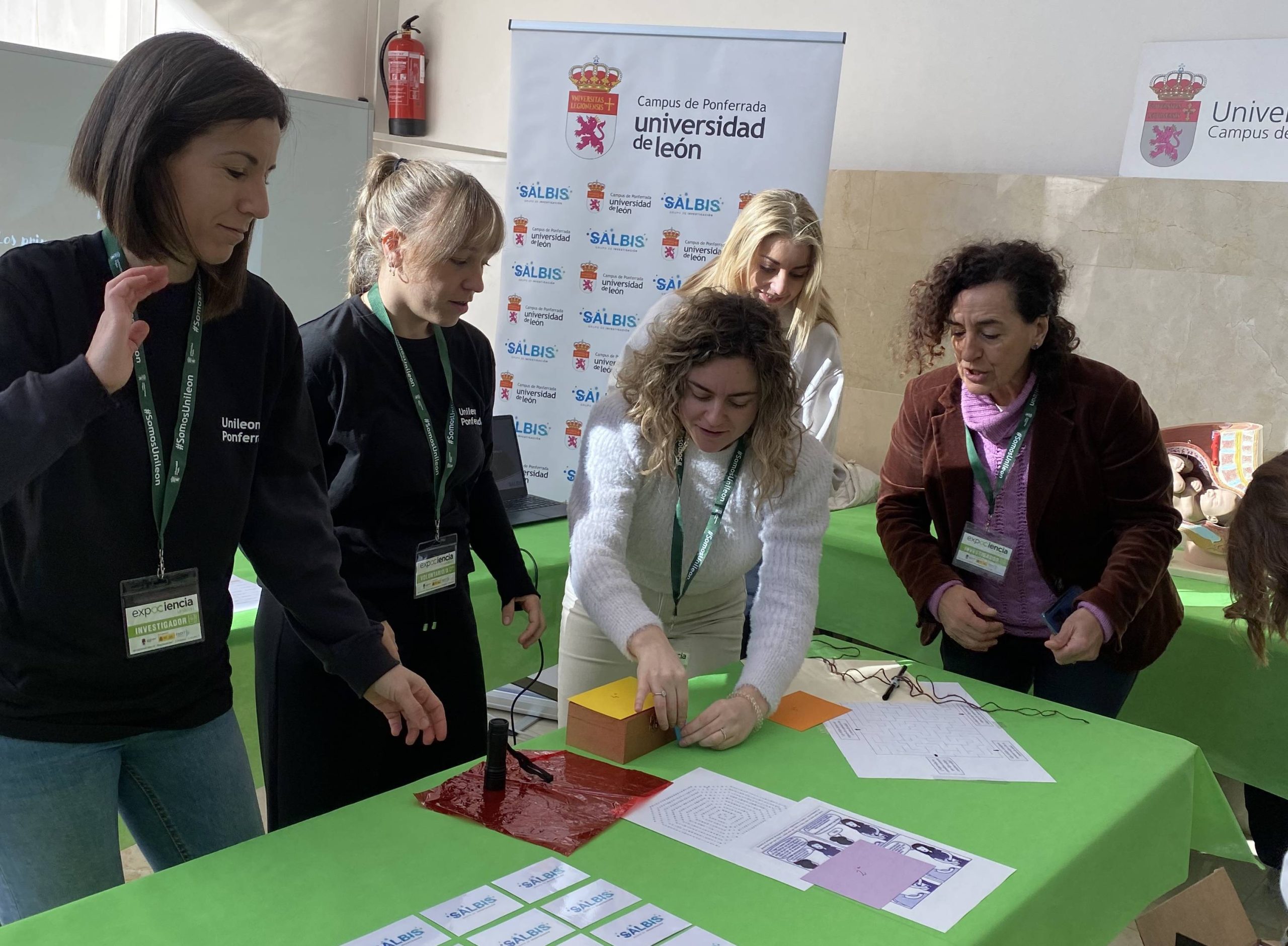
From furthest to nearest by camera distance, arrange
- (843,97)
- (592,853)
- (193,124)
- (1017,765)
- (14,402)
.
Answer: (843,97) → (1017,765) → (592,853) → (193,124) → (14,402)

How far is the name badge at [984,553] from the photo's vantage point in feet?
7.27

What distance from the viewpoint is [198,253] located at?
48.4 inches

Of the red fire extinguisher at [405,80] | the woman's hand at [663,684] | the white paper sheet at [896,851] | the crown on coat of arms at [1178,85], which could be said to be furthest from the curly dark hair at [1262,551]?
the red fire extinguisher at [405,80]

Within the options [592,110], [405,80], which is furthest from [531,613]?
[405,80]

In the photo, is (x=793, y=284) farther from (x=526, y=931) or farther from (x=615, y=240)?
(x=526, y=931)

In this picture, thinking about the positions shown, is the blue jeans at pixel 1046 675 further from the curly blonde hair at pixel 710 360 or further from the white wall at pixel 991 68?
the white wall at pixel 991 68

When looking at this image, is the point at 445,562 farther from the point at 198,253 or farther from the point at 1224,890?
the point at 1224,890

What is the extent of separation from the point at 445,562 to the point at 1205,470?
2.49m

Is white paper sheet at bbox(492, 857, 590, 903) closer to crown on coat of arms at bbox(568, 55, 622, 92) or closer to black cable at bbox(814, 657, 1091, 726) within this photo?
black cable at bbox(814, 657, 1091, 726)

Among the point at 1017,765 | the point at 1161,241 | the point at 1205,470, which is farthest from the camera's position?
the point at 1161,241

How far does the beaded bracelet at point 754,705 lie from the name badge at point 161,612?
84cm

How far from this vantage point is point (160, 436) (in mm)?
1240

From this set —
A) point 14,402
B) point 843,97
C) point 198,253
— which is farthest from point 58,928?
point 843,97

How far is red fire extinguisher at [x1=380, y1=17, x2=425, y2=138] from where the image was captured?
545cm
